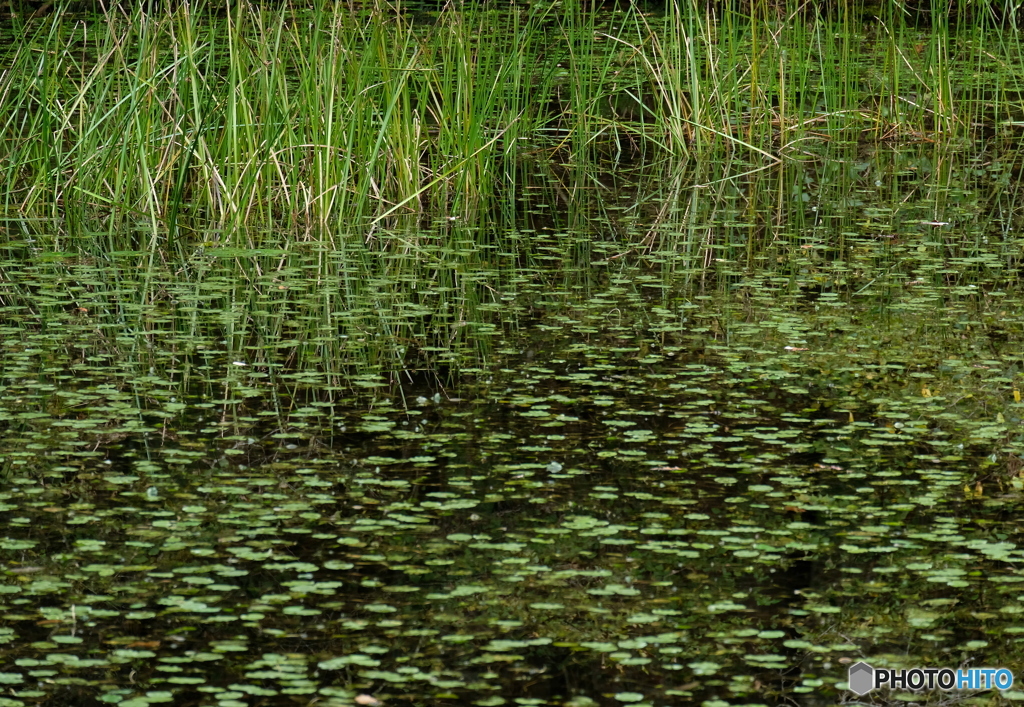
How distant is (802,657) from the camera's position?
10.1 ft

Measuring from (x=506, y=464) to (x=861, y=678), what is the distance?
1359 millimetres

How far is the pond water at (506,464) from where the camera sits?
3.07 meters

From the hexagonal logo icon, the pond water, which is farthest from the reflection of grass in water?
the hexagonal logo icon

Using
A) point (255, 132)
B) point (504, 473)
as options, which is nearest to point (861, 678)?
point (504, 473)

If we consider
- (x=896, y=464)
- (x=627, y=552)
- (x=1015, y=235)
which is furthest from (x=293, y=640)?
(x=1015, y=235)

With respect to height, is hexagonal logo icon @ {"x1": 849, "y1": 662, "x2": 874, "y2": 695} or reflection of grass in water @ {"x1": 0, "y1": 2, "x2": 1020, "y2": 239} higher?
reflection of grass in water @ {"x1": 0, "y1": 2, "x2": 1020, "y2": 239}

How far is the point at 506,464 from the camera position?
13.5 ft

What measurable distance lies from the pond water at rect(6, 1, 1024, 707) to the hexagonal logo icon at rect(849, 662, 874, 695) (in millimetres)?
50

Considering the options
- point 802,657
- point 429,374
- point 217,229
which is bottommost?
point 802,657

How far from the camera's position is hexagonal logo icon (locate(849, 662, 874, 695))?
9.71 ft

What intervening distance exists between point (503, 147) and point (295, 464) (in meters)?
4.63

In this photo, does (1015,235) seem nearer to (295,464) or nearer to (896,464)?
(896,464)

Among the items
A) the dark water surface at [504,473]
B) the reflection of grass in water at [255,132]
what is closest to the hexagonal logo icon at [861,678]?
the dark water surface at [504,473]

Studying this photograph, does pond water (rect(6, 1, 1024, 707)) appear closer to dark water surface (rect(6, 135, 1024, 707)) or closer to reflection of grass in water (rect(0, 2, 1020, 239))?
dark water surface (rect(6, 135, 1024, 707))
